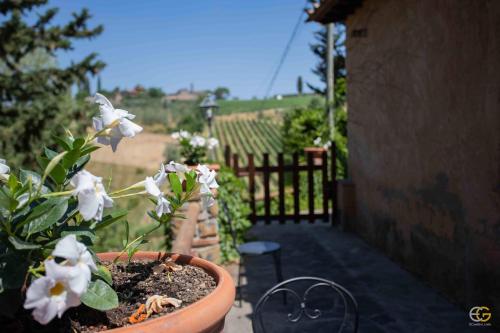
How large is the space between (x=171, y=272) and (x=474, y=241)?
2.62 m

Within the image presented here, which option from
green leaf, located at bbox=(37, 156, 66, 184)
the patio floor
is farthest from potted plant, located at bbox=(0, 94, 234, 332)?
the patio floor

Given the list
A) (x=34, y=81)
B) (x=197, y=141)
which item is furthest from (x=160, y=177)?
(x=34, y=81)

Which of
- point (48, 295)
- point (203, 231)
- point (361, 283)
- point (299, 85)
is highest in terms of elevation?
point (299, 85)

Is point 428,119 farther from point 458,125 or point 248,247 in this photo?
point 248,247

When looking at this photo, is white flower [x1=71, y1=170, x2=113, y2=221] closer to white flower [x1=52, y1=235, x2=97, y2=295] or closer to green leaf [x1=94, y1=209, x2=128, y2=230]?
white flower [x1=52, y1=235, x2=97, y2=295]

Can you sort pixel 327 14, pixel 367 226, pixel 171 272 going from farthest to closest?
pixel 327 14, pixel 367 226, pixel 171 272

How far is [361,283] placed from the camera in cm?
423

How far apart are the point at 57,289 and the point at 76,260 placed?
0.20 ft

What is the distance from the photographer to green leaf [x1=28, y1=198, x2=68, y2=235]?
1027 millimetres

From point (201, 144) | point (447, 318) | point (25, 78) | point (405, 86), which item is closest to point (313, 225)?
point (201, 144)

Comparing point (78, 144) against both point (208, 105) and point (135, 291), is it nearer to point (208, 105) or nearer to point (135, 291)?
point (135, 291)

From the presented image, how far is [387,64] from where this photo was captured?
16.3 ft

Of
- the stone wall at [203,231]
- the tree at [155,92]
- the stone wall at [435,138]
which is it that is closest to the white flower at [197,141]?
the stone wall at [203,231]

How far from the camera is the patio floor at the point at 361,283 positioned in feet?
10.8
